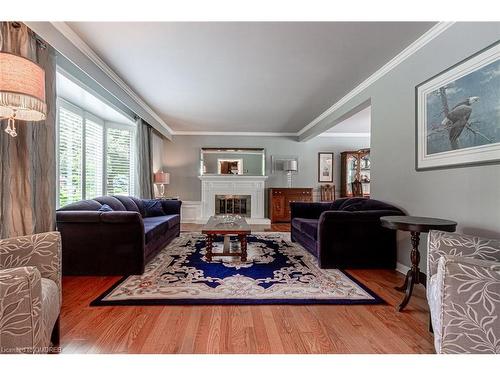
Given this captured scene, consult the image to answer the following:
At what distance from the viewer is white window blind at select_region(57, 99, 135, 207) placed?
13.1 ft

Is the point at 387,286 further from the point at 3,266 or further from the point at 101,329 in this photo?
the point at 3,266

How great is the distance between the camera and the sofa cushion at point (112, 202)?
12.2 feet

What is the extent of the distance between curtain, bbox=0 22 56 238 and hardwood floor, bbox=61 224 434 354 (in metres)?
0.77

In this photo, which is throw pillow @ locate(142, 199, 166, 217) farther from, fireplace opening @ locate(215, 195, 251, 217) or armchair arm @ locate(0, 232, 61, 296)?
armchair arm @ locate(0, 232, 61, 296)

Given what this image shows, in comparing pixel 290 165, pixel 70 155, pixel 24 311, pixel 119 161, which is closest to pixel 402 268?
pixel 24 311

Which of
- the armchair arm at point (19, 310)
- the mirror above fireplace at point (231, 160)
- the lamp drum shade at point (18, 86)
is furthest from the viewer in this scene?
the mirror above fireplace at point (231, 160)

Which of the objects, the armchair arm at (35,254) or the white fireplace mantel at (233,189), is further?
the white fireplace mantel at (233,189)

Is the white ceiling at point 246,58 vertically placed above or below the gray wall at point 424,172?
above

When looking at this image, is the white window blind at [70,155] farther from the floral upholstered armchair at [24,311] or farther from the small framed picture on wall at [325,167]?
the small framed picture on wall at [325,167]

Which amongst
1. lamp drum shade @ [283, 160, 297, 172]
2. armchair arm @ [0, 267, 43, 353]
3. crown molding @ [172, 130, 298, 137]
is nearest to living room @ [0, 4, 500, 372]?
armchair arm @ [0, 267, 43, 353]

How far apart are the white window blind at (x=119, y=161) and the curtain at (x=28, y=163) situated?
2957 millimetres

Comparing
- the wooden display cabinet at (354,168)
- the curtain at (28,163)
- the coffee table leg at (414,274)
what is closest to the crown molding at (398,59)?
the coffee table leg at (414,274)
